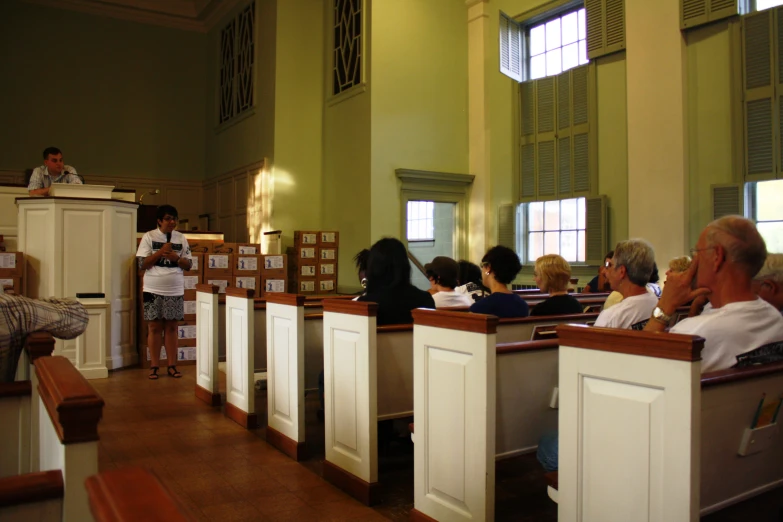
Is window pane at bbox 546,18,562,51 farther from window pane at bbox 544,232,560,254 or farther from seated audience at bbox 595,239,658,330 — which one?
seated audience at bbox 595,239,658,330

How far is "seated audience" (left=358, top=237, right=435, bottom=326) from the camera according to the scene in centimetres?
352

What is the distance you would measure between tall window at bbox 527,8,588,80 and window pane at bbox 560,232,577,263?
8.05ft

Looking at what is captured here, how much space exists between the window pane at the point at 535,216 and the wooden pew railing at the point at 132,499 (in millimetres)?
9276

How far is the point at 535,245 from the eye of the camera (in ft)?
32.3

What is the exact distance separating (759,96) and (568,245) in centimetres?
314

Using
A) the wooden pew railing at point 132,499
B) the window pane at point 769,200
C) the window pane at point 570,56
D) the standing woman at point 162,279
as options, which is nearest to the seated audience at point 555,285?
the wooden pew railing at point 132,499

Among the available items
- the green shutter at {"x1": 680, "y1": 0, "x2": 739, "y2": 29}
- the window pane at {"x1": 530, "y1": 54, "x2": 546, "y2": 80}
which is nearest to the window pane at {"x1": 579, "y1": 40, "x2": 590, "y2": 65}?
the window pane at {"x1": 530, "y1": 54, "x2": 546, "y2": 80}

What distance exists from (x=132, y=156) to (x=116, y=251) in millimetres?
→ 7039

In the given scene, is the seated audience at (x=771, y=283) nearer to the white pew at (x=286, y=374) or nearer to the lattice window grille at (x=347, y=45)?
the white pew at (x=286, y=374)

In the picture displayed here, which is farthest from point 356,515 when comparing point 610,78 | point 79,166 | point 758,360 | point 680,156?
point 79,166

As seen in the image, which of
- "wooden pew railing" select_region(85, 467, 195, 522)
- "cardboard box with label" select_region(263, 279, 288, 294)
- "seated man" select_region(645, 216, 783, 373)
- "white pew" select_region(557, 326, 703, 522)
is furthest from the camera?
"cardboard box with label" select_region(263, 279, 288, 294)

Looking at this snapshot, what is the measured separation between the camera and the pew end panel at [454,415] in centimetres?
236

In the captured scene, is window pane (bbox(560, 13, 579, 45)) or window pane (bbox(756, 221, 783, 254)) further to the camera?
window pane (bbox(560, 13, 579, 45))

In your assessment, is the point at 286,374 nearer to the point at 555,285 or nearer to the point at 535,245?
the point at 555,285
